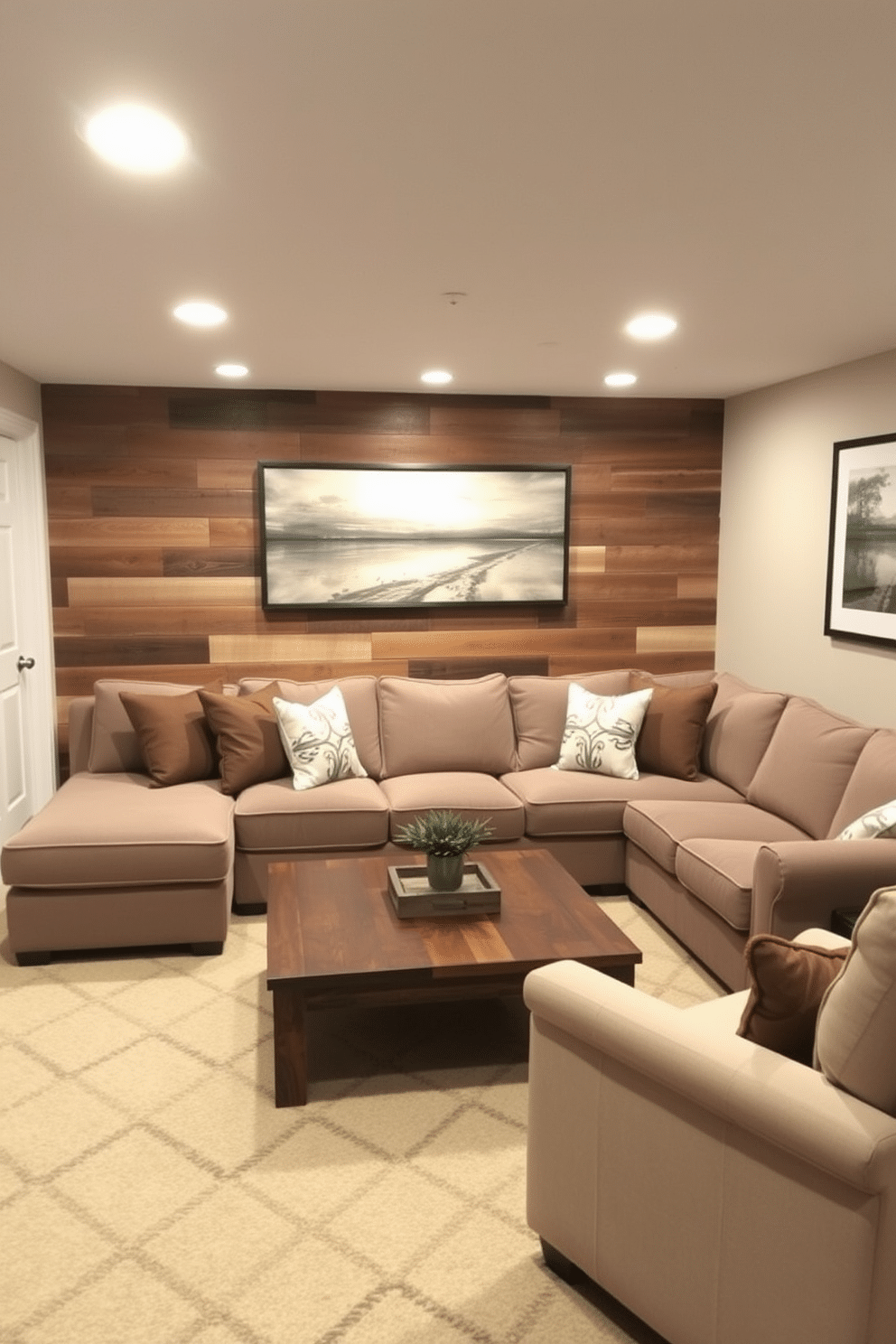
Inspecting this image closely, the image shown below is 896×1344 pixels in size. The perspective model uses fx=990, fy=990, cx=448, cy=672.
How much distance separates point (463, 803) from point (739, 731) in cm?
126

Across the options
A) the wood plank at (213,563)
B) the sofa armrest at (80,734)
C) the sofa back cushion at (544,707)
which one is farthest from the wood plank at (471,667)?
the sofa armrest at (80,734)

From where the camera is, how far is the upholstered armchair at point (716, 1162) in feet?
4.88

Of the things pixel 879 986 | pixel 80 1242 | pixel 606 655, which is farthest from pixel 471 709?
pixel 879 986

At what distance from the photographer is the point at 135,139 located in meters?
1.87

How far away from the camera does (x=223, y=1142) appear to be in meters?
2.48

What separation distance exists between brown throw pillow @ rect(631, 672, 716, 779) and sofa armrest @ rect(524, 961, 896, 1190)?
2.56m

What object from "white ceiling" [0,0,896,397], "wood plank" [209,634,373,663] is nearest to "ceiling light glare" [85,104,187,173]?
"white ceiling" [0,0,896,397]

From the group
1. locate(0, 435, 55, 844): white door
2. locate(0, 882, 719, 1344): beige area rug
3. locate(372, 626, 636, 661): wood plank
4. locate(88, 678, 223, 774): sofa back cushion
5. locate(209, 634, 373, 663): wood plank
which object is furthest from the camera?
locate(372, 626, 636, 661): wood plank

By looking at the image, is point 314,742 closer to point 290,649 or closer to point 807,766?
Result: point 290,649

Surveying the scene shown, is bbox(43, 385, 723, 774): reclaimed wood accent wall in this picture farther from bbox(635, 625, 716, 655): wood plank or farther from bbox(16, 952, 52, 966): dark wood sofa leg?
bbox(16, 952, 52, 966): dark wood sofa leg

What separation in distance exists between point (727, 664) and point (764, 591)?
58 cm

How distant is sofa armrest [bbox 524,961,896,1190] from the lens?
146cm

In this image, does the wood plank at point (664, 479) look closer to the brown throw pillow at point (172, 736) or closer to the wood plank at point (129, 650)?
the wood plank at point (129, 650)

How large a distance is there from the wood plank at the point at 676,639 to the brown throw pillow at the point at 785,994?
3804mm
